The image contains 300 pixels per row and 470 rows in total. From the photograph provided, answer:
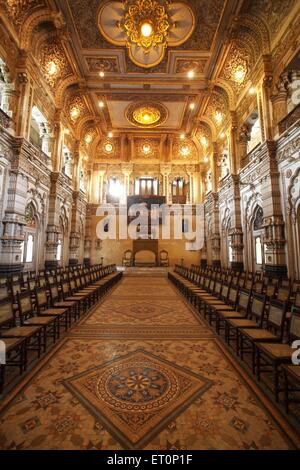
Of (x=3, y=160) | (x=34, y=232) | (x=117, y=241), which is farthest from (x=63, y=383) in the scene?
(x=117, y=241)

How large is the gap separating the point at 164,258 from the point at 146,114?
460 inches

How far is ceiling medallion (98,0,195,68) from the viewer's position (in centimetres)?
945

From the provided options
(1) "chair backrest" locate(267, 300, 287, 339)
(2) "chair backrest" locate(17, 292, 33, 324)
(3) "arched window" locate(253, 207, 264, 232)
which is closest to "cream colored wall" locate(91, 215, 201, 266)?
(3) "arched window" locate(253, 207, 264, 232)

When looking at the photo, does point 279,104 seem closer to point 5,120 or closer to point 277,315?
point 277,315

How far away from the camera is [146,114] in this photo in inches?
661

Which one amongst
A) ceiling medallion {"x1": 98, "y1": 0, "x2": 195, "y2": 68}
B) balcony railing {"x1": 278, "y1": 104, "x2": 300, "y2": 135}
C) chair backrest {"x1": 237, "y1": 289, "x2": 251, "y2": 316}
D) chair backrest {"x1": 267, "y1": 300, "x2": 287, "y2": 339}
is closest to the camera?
chair backrest {"x1": 267, "y1": 300, "x2": 287, "y2": 339}

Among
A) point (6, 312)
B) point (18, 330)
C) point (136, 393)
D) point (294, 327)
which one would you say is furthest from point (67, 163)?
point (294, 327)

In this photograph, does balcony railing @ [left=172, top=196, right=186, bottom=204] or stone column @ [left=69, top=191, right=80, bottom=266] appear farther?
balcony railing @ [left=172, top=196, right=186, bottom=204]

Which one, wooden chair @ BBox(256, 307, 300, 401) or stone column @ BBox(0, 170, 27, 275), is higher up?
stone column @ BBox(0, 170, 27, 275)

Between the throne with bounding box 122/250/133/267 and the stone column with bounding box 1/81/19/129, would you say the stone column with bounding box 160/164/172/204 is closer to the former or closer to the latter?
the throne with bounding box 122/250/133/267

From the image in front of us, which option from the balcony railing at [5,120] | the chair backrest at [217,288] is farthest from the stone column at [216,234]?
the balcony railing at [5,120]

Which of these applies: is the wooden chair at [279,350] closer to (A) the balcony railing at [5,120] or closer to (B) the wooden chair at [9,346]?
(B) the wooden chair at [9,346]

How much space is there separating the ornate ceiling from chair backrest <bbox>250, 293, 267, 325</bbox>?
9822mm

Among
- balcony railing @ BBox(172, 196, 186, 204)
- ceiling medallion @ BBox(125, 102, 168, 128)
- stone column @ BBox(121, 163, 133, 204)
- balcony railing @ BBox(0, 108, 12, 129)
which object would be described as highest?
ceiling medallion @ BBox(125, 102, 168, 128)
